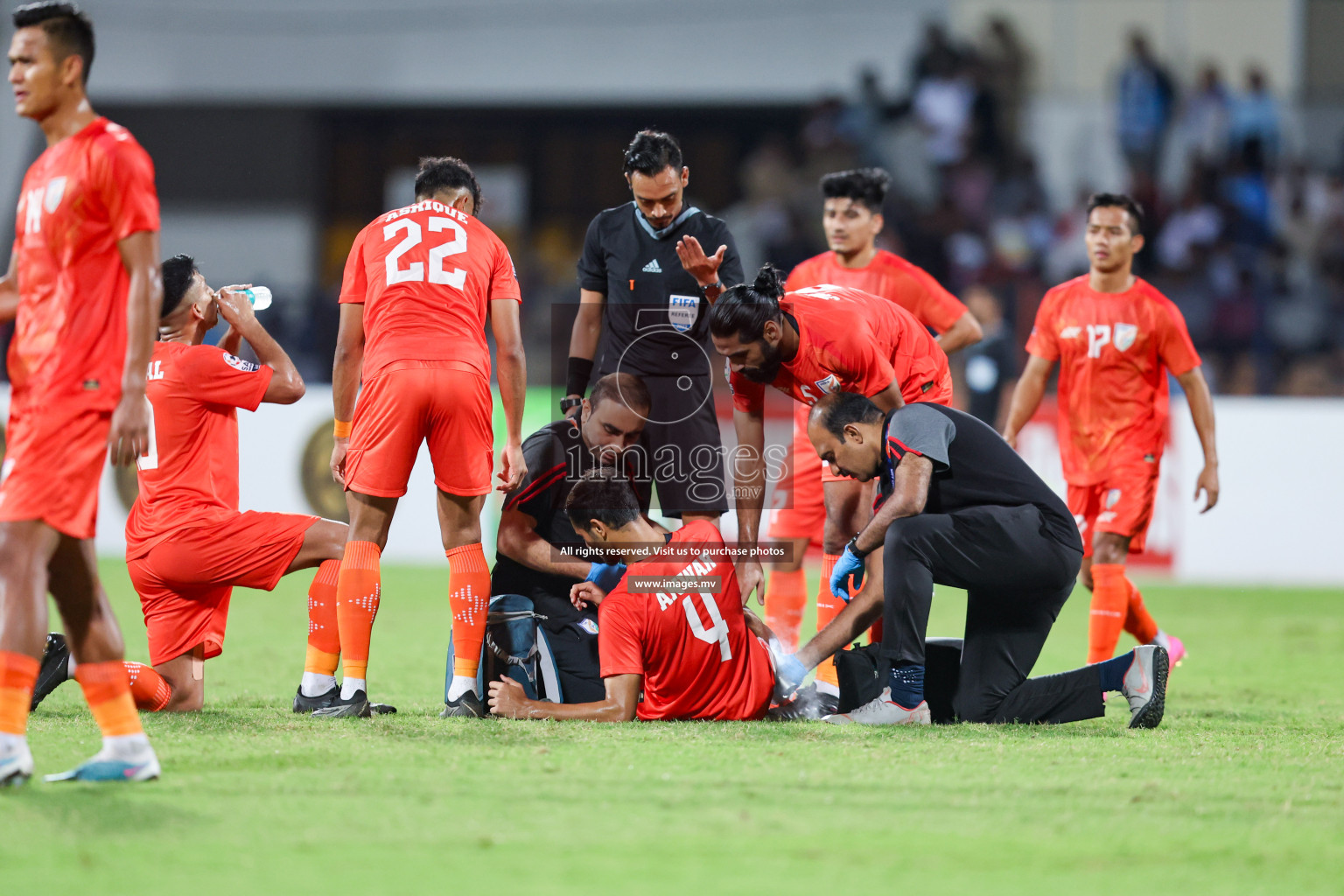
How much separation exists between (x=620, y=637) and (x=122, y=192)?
2339 millimetres

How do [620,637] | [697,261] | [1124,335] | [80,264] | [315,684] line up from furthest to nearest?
[1124,335] → [697,261] → [315,684] → [620,637] → [80,264]

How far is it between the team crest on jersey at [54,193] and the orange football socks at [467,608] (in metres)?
2.08

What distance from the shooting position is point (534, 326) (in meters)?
14.2

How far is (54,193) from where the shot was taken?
4035 mm

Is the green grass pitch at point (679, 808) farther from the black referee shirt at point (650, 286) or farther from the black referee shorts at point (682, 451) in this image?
the black referee shirt at point (650, 286)

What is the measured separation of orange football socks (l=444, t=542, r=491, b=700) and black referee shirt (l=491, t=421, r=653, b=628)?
1.04 feet

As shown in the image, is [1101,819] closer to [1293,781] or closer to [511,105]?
[1293,781]

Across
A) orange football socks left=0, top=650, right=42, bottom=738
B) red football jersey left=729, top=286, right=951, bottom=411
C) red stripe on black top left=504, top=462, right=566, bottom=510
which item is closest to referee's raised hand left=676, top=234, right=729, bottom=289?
red football jersey left=729, top=286, right=951, bottom=411

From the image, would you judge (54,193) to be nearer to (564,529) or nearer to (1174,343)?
(564,529)

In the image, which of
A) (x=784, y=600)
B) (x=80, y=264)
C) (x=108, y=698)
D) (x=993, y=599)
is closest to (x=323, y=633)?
(x=108, y=698)

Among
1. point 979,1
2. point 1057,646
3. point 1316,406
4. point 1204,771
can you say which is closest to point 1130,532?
point 1057,646

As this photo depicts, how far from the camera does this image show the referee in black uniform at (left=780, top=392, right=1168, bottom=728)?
17.5ft

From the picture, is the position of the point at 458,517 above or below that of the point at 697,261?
below

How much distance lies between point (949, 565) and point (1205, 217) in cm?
1129
